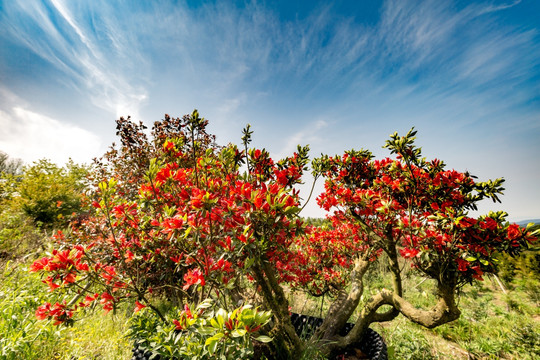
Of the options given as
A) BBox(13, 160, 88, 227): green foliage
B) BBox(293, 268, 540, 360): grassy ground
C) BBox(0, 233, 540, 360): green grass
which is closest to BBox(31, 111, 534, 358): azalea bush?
BBox(0, 233, 540, 360): green grass

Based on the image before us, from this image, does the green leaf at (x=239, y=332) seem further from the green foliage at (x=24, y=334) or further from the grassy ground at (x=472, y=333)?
the green foliage at (x=24, y=334)

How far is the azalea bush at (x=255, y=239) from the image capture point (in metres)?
1.70

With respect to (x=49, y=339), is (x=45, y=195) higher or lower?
higher

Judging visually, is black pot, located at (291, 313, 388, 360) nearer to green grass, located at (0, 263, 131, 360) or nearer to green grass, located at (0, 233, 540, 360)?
green grass, located at (0, 233, 540, 360)

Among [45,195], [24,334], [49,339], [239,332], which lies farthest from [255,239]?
[45,195]

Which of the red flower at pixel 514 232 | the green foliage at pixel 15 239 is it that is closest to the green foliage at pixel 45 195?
the green foliage at pixel 15 239

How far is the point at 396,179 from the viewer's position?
2947mm

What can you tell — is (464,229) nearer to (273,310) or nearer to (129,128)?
(273,310)

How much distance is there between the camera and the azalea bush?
1.70 meters

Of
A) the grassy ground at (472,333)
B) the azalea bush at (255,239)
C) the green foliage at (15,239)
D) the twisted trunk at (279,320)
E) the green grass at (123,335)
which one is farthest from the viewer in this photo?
the green foliage at (15,239)

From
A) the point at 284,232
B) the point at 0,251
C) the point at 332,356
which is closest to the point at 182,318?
the point at 284,232

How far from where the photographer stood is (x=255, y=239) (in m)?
1.78

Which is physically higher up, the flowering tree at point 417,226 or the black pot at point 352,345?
the flowering tree at point 417,226

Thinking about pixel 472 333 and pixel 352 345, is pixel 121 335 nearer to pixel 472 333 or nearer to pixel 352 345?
pixel 352 345
